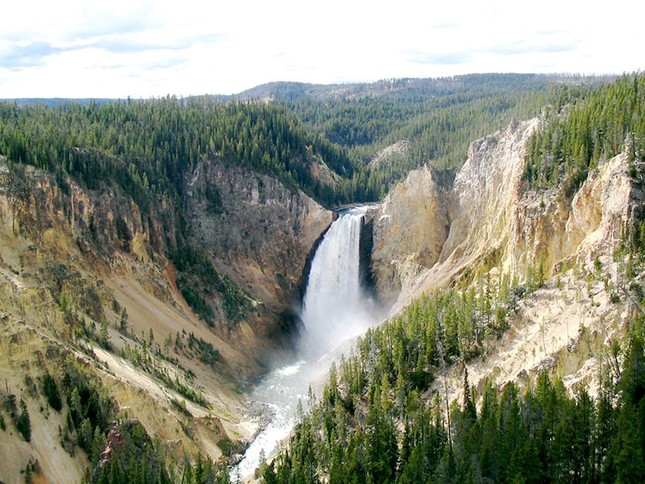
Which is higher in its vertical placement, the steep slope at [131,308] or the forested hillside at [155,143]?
the forested hillside at [155,143]

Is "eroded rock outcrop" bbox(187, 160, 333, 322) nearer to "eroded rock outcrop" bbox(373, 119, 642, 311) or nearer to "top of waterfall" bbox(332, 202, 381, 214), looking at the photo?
"top of waterfall" bbox(332, 202, 381, 214)

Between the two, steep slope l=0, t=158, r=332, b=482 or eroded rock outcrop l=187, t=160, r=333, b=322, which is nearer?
steep slope l=0, t=158, r=332, b=482

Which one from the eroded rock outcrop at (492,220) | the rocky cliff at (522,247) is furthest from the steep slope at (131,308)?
the rocky cliff at (522,247)

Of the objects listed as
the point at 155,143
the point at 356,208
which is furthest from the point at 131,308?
the point at 356,208

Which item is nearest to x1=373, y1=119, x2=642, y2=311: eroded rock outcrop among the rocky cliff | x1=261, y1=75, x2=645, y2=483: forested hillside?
the rocky cliff

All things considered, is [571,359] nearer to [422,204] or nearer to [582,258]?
[582,258]

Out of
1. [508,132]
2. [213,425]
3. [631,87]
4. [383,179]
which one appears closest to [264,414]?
[213,425]

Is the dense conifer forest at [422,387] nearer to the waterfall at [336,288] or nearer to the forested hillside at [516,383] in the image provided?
the forested hillside at [516,383]

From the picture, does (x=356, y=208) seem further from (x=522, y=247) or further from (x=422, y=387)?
(x=422, y=387)
